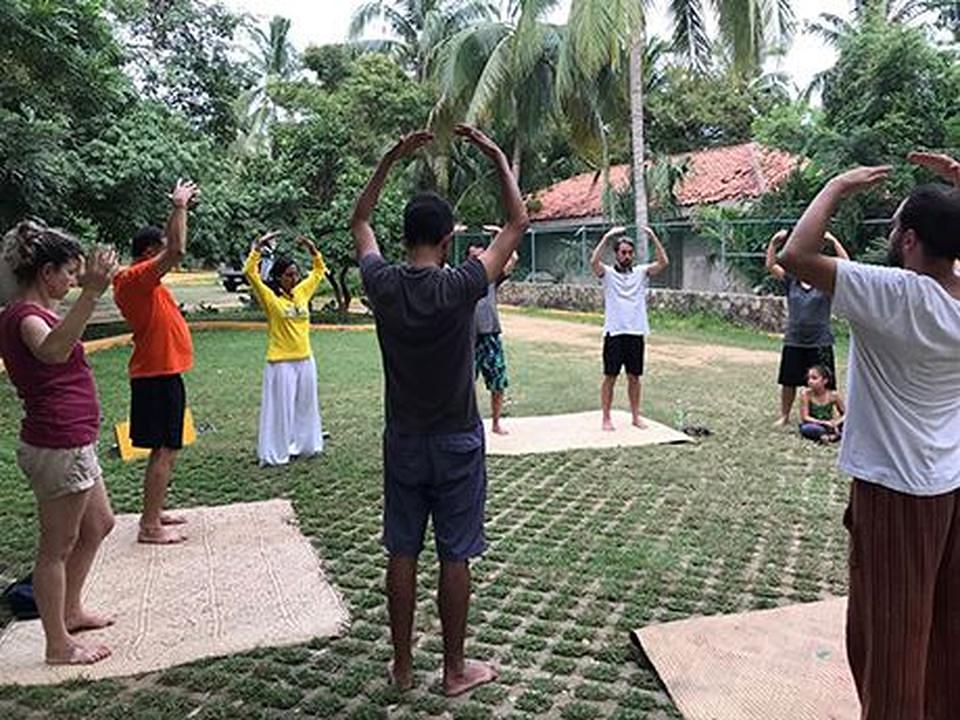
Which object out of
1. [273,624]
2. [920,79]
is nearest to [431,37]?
[920,79]

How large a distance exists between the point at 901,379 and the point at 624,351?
194 inches

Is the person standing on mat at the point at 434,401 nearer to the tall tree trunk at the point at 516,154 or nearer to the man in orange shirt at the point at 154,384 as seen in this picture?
the man in orange shirt at the point at 154,384

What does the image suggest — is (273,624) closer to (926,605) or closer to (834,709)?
(834,709)

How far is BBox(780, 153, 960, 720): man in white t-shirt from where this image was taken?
81.8 inches

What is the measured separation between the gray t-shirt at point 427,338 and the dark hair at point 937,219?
1259 mm

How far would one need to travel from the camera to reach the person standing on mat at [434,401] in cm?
283

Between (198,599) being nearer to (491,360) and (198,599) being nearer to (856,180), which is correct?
(856,180)

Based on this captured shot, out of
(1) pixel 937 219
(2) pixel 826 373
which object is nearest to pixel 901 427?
(1) pixel 937 219

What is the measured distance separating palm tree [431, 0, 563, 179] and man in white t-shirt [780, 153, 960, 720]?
54.2 ft

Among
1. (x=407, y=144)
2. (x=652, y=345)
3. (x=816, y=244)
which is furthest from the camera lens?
(x=652, y=345)

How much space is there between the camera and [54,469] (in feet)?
10.0

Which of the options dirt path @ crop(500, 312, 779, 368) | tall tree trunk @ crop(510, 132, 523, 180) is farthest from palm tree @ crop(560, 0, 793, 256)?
tall tree trunk @ crop(510, 132, 523, 180)

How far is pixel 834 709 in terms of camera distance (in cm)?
288

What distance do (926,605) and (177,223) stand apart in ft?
10.4
